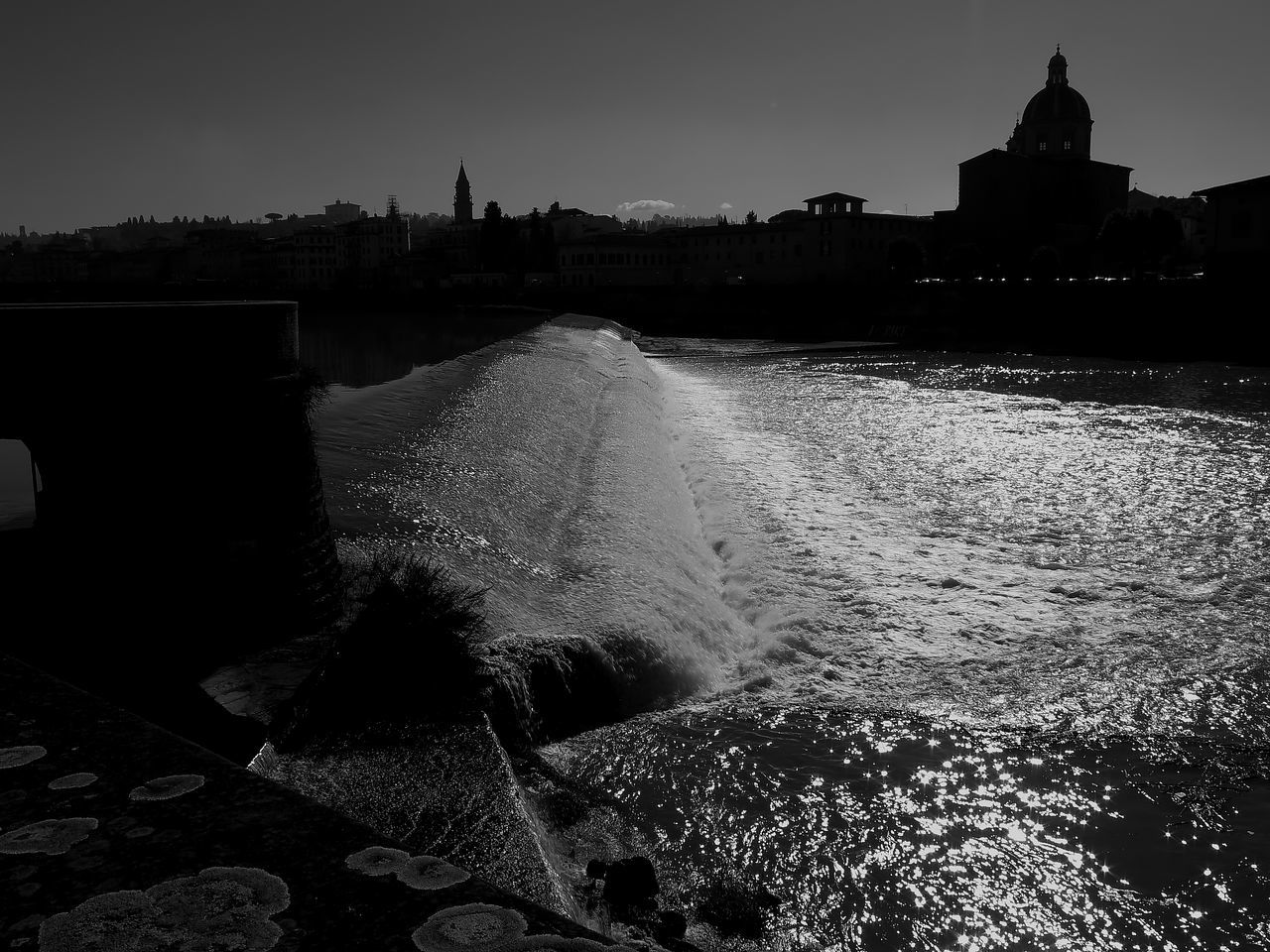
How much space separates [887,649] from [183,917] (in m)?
6.01

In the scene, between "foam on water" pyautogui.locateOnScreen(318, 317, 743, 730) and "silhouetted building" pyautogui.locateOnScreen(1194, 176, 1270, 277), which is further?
"silhouetted building" pyautogui.locateOnScreen(1194, 176, 1270, 277)

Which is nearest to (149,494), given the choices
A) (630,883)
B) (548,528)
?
(630,883)

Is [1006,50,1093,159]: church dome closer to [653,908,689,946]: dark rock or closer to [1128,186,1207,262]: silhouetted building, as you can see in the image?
[1128,186,1207,262]: silhouetted building

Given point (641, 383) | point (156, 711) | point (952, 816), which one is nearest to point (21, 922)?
point (156, 711)

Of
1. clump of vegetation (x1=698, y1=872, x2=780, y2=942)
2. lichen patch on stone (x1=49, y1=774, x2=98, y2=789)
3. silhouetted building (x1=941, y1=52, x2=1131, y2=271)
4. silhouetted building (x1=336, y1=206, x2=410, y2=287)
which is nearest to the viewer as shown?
lichen patch on stone (x1=49, y1=774, x2=98, y2=789)

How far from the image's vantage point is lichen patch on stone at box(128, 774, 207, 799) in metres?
1.07

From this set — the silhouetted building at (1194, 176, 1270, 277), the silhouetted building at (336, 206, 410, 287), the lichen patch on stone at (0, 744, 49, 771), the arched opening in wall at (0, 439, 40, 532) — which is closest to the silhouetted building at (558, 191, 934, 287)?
the silhouetted building at (336, 206, 410, 287)

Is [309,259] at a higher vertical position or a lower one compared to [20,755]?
higher

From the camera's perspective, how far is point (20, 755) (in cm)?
118

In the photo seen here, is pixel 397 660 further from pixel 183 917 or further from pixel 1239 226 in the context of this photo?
pixel 1239 226

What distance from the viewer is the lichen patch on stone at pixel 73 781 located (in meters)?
1.10

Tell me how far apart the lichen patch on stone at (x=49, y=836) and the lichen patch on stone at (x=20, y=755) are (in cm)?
18

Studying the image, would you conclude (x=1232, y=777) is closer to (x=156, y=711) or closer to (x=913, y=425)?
(x=156, y=711)

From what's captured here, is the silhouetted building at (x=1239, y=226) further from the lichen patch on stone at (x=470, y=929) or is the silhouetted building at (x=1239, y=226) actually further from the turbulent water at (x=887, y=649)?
the lichen patch on stone at (x=470, y=929)
